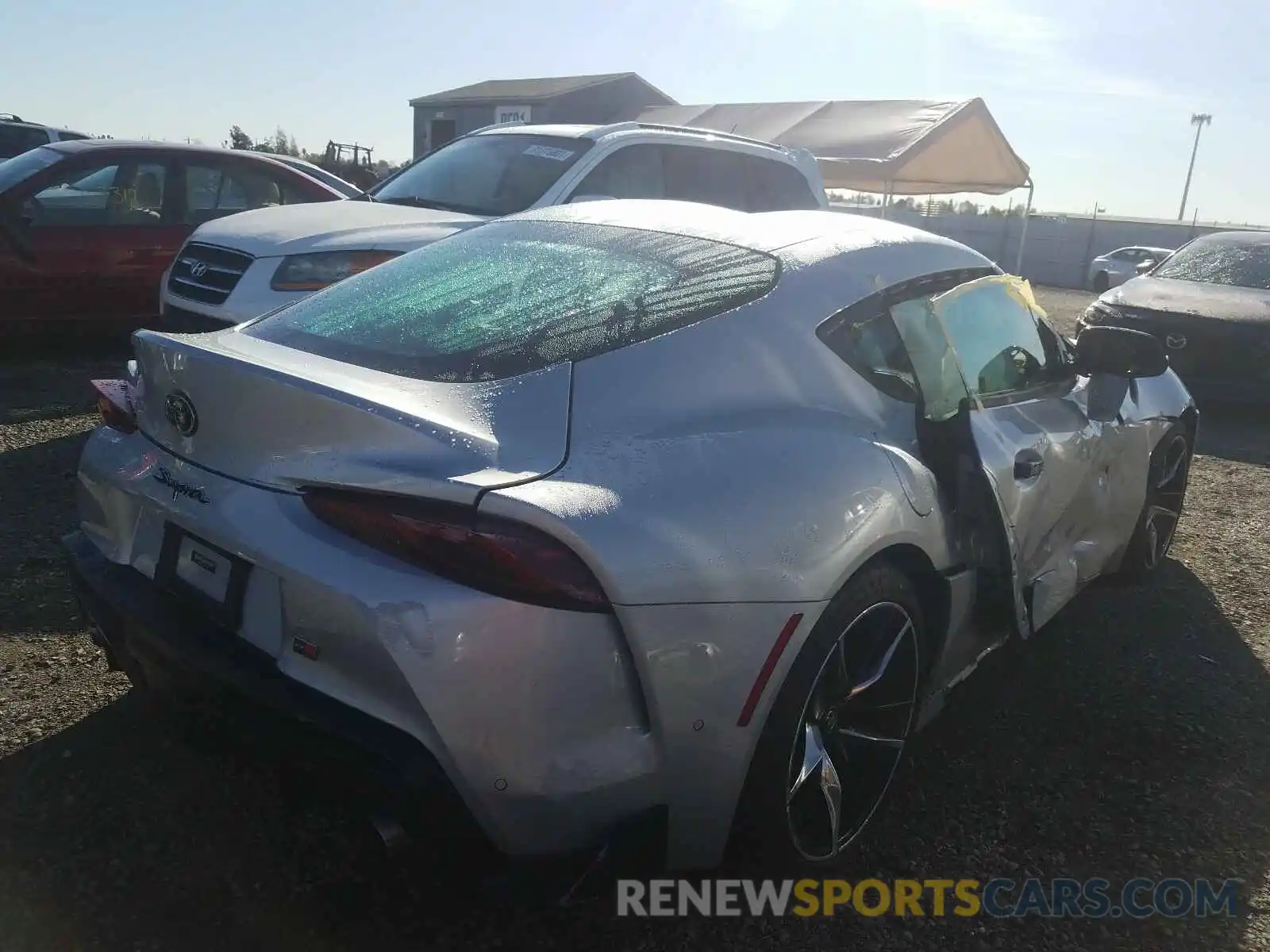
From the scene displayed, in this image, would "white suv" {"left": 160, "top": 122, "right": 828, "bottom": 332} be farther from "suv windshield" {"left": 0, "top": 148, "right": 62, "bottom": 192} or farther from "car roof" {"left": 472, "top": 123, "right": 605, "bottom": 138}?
"suv windshield" {"left": 0, "top": 148, "right": 62, "bottom": 192}

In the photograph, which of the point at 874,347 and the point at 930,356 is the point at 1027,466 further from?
the point at 874,347

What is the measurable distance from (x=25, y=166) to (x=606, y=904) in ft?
22.6

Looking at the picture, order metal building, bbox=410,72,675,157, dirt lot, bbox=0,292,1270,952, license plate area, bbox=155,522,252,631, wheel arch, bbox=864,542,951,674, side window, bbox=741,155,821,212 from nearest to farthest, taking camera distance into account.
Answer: license plate area, bbox=155,522,252,631, dirt lot, bbox=0,292,1270,952, wheel arch, bbox=864,542,951,674, side window, bbox=741,155,821,212, metal building, bbox=410,72,675,157

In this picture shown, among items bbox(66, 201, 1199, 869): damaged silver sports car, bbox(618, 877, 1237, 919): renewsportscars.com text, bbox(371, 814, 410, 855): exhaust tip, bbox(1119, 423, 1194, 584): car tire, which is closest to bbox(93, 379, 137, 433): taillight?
bbox(66, 201, 1199, 869): damaged silver sports car

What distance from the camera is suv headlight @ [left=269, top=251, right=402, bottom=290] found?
552 centimetres

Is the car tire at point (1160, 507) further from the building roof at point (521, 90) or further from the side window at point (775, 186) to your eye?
the building roof at point (521, 90)

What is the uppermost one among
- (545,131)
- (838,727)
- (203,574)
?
(545,131)

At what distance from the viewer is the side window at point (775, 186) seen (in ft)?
24.5

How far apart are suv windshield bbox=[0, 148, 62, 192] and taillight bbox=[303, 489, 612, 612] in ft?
21.1

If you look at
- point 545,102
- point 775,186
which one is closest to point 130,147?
point 775,186

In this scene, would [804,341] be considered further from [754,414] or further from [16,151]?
[16,151]

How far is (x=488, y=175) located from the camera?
6703 millimetres

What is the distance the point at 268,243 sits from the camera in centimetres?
564

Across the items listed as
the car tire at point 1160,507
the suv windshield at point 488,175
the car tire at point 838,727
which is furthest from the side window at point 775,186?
the car tire at point 838,727
